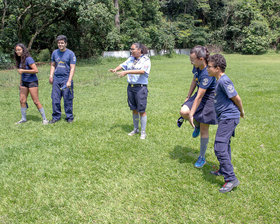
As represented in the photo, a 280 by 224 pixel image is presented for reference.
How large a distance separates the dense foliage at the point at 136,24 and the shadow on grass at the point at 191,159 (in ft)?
56.3

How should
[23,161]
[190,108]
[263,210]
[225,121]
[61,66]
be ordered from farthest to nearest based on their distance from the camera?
1. [61,66]
2. [23,161]
3. [190,108]
4. [225,121]
5. [263,210]

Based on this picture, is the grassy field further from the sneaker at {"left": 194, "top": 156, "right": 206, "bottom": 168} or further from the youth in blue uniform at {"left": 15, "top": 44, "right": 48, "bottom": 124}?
the youth in blue uniform at {"left": 15, "top": 44, "right": 48, "bottom": 124}

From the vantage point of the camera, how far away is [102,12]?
20.0 metres

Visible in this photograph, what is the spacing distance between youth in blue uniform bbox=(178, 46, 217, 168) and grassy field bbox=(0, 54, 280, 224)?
0.74 m

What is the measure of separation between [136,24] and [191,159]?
29.2m

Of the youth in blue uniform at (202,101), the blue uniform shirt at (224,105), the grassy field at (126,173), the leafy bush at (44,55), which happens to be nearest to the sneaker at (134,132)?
the grassy field at (126,173)

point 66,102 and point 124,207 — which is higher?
point 66,102

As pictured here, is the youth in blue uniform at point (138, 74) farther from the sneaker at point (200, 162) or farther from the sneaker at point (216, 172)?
the sneaker at point (216, 172)

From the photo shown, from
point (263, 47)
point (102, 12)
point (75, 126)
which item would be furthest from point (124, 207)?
point (263, 47)

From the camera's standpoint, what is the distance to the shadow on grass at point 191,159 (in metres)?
3.92

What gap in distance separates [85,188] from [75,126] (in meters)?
2.91

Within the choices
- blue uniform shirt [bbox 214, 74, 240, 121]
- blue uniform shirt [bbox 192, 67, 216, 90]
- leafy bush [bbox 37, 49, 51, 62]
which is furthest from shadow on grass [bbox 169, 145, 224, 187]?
leafy bush [bbox 37, 49, 51, 62]

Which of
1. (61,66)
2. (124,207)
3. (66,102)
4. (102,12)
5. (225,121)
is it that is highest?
(102,12)

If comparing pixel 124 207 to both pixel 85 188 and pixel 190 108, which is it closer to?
pixel 85 188
